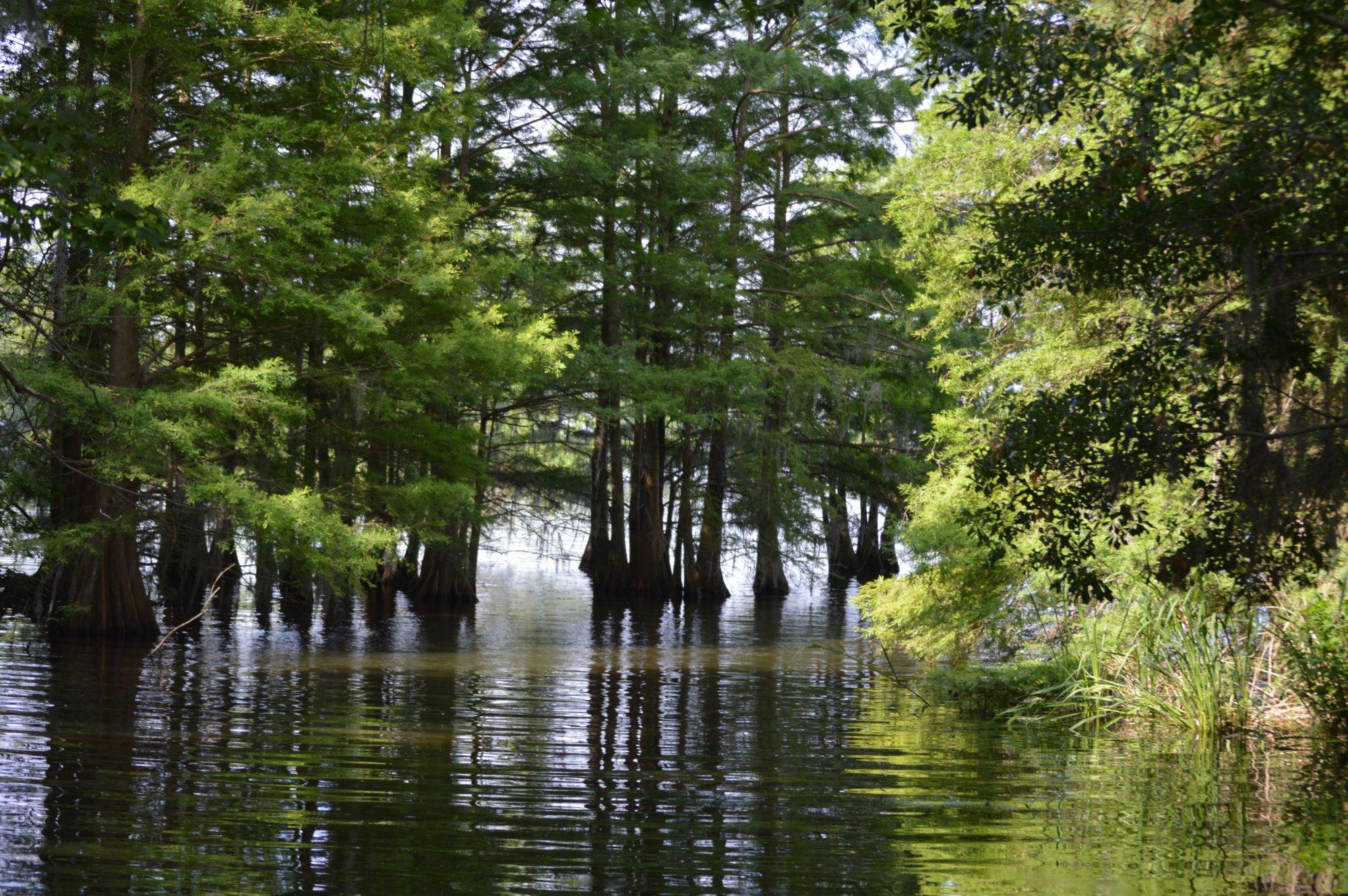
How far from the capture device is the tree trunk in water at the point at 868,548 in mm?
33219

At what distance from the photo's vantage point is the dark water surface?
4879mm

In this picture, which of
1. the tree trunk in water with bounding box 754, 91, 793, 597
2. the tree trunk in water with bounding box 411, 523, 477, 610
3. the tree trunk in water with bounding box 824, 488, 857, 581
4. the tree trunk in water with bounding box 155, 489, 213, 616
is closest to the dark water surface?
the tree trunk in water with bounding box 155, 489, 213, 616

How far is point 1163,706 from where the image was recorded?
8.71 metres

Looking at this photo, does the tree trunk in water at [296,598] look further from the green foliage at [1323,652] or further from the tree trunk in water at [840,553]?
the tree trunk in water at [840,553]

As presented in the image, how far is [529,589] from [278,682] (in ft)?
52.8

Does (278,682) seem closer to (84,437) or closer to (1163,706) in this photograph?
(84,437)

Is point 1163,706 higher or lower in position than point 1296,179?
lower

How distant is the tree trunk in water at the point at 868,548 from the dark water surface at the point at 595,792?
70.0ft

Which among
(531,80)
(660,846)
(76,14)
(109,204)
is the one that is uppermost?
(531,80)

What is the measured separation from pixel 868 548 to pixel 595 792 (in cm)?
2774

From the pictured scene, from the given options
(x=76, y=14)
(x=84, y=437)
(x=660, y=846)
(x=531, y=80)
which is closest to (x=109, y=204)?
(x=660, y=846)

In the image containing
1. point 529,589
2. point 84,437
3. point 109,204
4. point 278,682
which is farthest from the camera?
point 529,589

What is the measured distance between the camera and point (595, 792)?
654cm

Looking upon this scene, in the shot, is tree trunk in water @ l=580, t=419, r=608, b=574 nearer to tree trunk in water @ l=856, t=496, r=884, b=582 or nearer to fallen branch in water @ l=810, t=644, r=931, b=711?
tree trunk in water @ l=856, t=496, r=884, b=582
